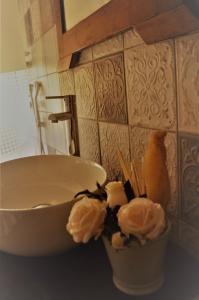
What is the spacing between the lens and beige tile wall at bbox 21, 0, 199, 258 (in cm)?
49

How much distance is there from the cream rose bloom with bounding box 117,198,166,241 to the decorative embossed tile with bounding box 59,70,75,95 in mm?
682

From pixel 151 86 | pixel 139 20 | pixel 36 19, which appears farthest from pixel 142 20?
pixel 36 19

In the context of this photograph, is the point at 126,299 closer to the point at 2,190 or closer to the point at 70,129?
the point at 2,190

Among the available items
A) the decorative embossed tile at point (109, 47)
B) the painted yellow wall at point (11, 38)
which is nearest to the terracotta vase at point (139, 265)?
the decorative embossed tile at point (109, 47)

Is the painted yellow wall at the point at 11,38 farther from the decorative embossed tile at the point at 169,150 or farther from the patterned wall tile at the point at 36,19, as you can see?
the decorative embossed tile at the point at 169,150

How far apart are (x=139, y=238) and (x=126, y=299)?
0.38 ft

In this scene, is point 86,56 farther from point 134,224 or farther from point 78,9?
point 134,224

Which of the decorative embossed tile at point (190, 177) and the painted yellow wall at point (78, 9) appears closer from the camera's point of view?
the decorative embossed tile at point (190, 177)

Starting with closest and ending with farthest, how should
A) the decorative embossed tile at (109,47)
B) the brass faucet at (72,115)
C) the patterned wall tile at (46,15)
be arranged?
the decorative embossed tile at (109,47) < the brass faucet at (72,115) < the patterned wall tile at (46,15)

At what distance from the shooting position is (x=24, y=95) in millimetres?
1715

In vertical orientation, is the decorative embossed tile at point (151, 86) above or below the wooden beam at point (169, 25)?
below

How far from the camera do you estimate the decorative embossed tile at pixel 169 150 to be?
0.54 m

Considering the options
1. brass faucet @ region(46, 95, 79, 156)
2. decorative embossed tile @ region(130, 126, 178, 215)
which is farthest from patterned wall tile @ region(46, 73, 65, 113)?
decorative embossed tile @ region(130, 126, 178, 215)

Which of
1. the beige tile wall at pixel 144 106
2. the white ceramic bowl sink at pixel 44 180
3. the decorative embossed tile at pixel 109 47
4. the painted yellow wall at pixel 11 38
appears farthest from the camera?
the painted yellow wall at pixel 11 38
